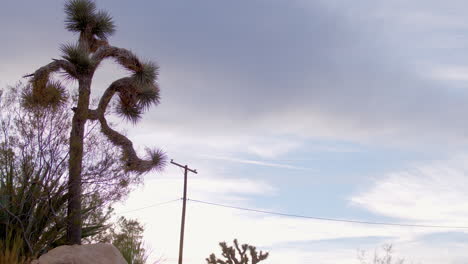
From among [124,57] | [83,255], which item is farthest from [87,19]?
[83,255]

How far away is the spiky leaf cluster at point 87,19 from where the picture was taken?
21062 mm

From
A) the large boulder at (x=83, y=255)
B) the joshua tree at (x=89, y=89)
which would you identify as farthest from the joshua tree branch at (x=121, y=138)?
the large boulder at (x=83, y=255)

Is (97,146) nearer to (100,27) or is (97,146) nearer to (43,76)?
(43,76)

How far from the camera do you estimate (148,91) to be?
2045 centimetres

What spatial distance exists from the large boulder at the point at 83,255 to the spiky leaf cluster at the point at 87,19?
32.5 ft

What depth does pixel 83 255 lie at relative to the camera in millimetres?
13445

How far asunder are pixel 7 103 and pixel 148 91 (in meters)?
5.12

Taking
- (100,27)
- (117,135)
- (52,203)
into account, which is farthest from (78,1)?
(52,203)

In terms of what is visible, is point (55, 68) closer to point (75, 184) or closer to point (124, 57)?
point (124, 57)

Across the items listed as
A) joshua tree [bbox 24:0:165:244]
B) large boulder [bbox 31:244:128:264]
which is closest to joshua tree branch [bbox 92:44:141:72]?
joshua tree [bbox 24:0:165:244]

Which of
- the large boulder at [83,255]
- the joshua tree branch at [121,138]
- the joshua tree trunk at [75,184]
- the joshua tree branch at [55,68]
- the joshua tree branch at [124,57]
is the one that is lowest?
the large boulder at [83,255]

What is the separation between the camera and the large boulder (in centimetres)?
1301

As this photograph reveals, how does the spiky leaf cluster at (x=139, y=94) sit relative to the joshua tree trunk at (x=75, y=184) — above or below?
above

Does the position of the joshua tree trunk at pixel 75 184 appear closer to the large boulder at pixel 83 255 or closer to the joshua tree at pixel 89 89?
the joshua tree at pixel 89 89
